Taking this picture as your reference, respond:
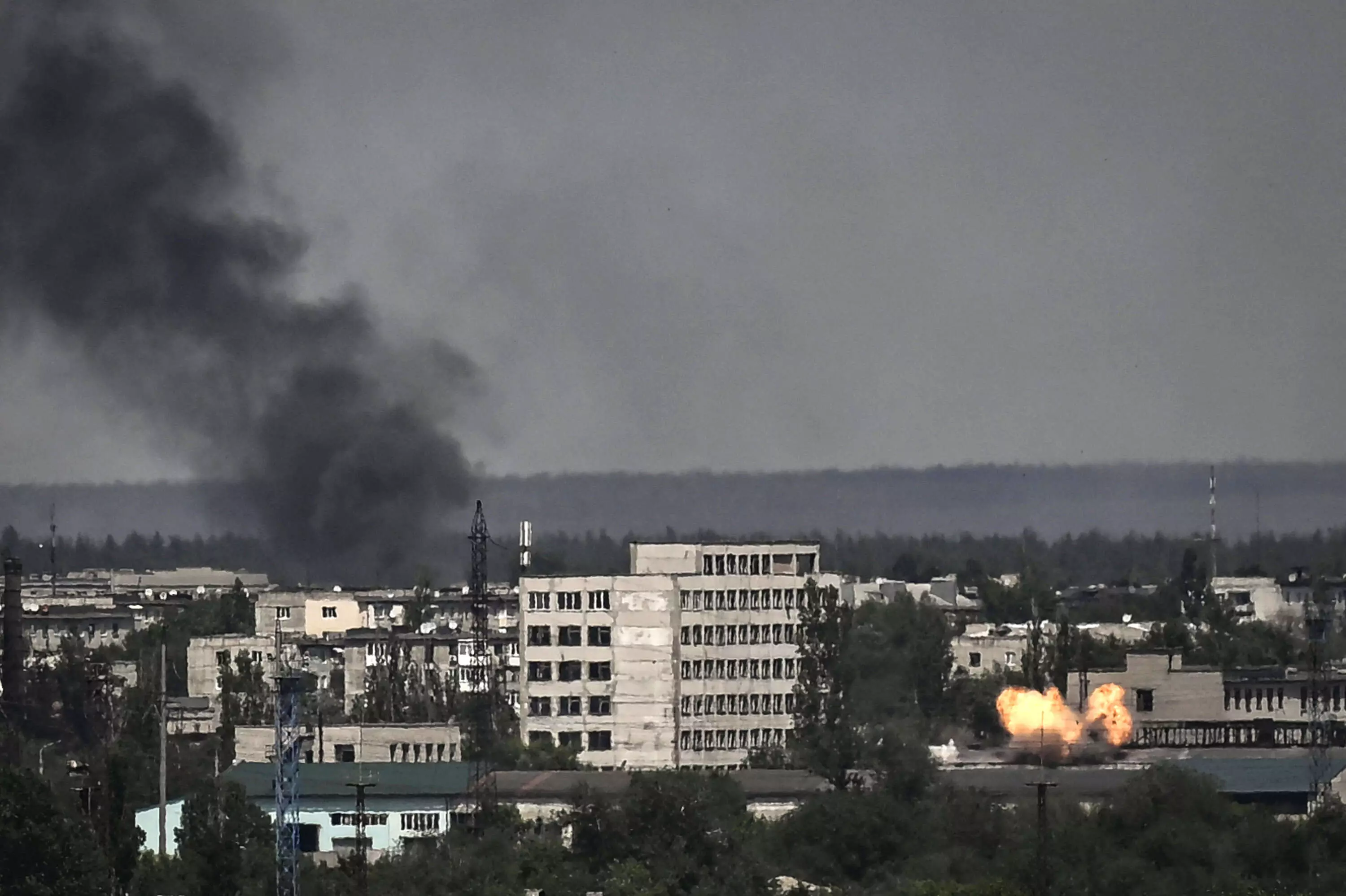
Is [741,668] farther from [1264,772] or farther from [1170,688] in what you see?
[1264,772]

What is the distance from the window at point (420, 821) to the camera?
167 ft

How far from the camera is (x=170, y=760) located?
60.3 m

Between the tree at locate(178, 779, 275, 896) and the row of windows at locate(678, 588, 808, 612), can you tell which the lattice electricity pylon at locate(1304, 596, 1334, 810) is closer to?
the row of windows at locate(678, 588, 808, 612)

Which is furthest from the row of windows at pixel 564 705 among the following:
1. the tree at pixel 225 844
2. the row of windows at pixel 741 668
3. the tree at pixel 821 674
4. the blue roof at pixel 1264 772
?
the tree at pixel 225 844

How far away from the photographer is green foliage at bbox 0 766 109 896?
130 feet

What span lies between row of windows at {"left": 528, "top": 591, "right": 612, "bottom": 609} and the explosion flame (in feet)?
30.7

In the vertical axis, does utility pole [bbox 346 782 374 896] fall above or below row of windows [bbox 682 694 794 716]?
below

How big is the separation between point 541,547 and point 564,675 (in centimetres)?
7329

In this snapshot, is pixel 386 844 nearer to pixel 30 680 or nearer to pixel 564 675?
pixel 564 675

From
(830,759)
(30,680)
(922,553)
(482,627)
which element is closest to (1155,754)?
(830,759)

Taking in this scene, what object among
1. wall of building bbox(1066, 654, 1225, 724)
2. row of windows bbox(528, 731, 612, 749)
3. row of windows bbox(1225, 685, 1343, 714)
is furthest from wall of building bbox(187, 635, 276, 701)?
row of windows bbox(1225, 685, 1343, 714)

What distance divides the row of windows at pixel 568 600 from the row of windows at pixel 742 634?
204cm

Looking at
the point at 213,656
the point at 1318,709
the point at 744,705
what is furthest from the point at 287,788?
the point at 213,656

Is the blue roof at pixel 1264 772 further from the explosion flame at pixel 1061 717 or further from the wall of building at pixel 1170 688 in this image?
the wall of building at pixel 1170 688
